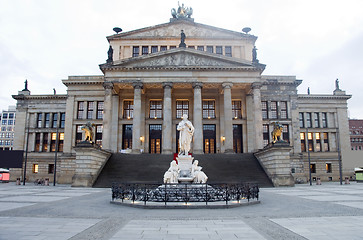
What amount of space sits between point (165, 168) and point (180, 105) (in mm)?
18661

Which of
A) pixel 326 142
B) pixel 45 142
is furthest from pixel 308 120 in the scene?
pixel 45 142

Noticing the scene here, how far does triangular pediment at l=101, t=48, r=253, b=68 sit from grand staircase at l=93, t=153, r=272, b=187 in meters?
14.3

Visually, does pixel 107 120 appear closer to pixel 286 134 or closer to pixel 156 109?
pixel 156 109

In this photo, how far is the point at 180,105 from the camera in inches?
1956

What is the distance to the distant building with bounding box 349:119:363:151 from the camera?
93625 millimetres

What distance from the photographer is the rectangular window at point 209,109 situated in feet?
161

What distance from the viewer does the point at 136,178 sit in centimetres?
3041

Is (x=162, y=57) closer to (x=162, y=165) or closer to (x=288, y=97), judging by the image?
(x=162, y=165)

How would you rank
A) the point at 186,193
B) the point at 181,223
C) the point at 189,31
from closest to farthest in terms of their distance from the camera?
the point at 181,223 < the point at 186,193 < the point at 189,31

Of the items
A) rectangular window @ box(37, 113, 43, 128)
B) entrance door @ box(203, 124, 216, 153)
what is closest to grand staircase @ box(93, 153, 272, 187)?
entrance door @ box(203, 124, 216, 153)

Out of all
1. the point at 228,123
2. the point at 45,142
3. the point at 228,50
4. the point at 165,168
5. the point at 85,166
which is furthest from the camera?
the point at 45,142

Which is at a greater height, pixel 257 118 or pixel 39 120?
pixel 39 120

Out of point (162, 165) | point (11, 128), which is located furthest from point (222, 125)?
point (11, 128)

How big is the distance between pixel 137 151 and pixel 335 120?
42039 millimetres
